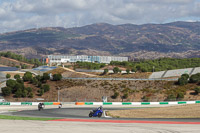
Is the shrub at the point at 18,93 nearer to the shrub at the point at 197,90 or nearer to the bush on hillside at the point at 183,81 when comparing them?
the bush on hillside at the point at 183,81

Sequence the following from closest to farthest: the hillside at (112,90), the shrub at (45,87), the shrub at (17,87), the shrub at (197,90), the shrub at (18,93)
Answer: the shrub at (197,90)
the shrub at (18,93)
the hillside at (112,90)
the shrub at (17,87)
the shrub at (45,87)

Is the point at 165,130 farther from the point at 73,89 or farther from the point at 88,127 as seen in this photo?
the point at 73,89

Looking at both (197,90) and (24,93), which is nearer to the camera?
(197,90)

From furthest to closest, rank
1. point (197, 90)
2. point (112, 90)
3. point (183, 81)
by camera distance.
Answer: point (112, 90) < point (183, 81) < point (197, 90)

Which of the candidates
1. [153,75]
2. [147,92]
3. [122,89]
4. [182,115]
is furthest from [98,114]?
[153,75]

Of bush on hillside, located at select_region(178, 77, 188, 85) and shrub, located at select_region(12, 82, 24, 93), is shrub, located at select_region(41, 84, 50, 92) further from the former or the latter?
bush on hillside, located at select_region(178, 77, 188, 85)

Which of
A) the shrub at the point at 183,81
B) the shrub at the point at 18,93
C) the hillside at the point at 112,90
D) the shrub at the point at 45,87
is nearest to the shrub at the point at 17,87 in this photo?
the shrub at the point at 18,93

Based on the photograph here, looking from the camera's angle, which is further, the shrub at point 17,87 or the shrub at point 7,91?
the shrub at point 17,87

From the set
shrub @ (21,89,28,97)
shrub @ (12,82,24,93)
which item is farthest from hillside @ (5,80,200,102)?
shrub @ (12,82,24,93)

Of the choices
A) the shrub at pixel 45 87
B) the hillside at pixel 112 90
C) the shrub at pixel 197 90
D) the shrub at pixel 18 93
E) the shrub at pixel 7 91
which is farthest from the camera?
the shrub at pixel 45 87

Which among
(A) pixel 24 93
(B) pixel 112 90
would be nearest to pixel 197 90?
(B) pixel 112 90

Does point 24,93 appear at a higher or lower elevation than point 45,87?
lower

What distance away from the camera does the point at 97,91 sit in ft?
390

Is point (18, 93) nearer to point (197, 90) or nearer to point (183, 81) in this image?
point (197, 90)
